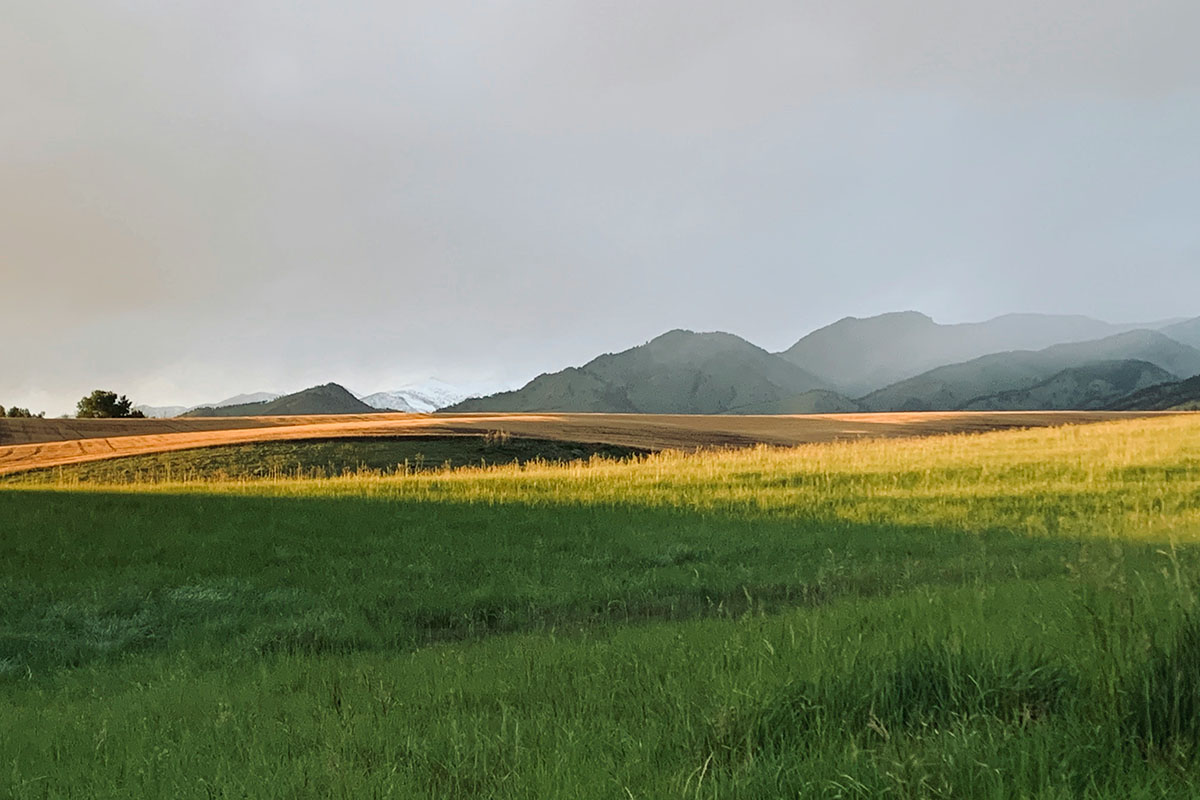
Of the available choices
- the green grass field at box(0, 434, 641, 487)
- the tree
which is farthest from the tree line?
the green grass field at box(0, 434, 641, 487)

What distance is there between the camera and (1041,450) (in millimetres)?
29094

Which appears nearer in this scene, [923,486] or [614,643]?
[614,643]

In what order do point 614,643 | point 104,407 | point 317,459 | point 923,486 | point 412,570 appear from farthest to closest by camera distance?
point 104,407, point 317,459, point 923,486, point 412,570, point 614,643

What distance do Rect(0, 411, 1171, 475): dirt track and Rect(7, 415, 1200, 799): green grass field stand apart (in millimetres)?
28417

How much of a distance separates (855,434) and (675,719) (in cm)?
6202

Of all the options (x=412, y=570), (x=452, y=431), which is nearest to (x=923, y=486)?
(x=412, y=570)

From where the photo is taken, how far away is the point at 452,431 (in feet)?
172

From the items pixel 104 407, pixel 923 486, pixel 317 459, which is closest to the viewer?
pixel 923 486

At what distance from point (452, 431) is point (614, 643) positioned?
4530 centimetres

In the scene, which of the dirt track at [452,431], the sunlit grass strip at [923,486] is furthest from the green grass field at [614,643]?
the dirt track at [452,431]

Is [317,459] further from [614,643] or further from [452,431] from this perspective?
[614,643]

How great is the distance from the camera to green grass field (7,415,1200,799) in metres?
4.32

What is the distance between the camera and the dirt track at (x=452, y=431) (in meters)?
49.2

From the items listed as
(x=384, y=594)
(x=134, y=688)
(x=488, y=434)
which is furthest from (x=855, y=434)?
(x=134, y=688)
